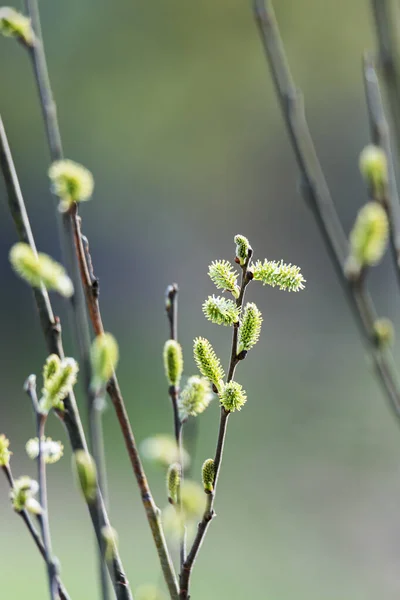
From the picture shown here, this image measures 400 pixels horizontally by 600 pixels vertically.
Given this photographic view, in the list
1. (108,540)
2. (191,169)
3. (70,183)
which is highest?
(191,169)

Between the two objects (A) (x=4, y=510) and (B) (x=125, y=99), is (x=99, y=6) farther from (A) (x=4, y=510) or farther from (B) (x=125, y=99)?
(A) (x=4, y=510)

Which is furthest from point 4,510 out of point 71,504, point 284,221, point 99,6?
point 99,6

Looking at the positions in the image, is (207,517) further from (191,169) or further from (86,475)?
(191,169)

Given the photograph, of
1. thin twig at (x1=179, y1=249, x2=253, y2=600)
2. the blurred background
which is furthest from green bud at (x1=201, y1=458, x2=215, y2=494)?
the blurred background

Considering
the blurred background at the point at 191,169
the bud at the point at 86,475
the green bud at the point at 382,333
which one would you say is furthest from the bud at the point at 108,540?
the blurred background at the point at 191,169

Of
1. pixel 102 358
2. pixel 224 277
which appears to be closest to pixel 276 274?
pixel 224 277

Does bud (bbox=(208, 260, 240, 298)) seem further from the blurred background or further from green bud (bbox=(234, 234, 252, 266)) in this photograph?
the blurred background

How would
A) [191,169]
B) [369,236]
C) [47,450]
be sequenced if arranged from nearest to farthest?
[369,236]
[47,450]
[191,169]
